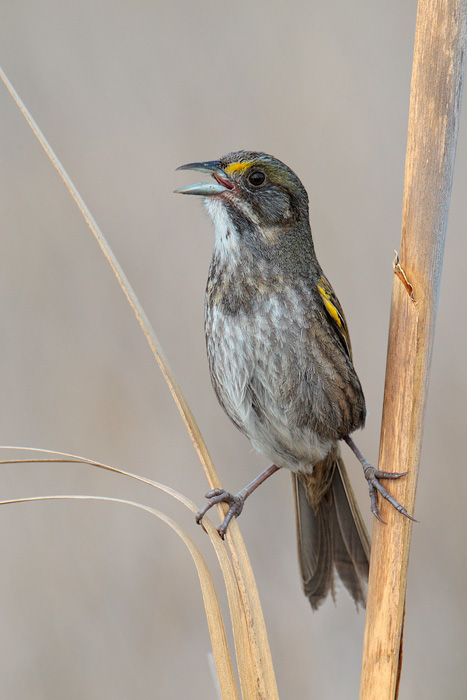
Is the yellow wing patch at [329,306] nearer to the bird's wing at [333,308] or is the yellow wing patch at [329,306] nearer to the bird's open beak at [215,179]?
the bird's wing at [333,308]

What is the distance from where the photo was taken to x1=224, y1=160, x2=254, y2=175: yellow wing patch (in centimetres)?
230

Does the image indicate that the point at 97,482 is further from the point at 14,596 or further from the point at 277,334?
the point at 277,334

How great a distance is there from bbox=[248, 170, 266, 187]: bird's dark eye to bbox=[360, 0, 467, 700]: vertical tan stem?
761mm

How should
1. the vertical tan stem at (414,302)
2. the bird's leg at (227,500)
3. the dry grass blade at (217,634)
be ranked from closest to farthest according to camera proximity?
the dry grass blade at (217,634)
the vertical tan stem at (414,302)
the bird's leg at (227,500)

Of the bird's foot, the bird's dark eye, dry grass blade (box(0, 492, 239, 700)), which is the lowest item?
dry grass blade (box(0, 492, 239, 700))

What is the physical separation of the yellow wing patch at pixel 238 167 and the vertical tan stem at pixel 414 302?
77 centimetres

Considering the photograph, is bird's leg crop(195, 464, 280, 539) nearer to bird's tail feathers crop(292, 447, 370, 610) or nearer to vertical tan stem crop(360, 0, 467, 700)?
bird's tail feathers crop(292, 447, 370, 610)

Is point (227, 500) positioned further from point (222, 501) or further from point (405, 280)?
point (405, 280)

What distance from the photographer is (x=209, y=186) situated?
225cm

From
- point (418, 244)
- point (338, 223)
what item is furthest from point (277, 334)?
point (338, 223)

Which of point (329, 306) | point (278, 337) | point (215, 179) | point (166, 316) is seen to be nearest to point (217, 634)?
point (278, 337)

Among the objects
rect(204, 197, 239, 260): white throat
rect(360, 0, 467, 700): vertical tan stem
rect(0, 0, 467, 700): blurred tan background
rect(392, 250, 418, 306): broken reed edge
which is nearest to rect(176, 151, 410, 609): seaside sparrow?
rect(204, 197, 239, 260): white throat

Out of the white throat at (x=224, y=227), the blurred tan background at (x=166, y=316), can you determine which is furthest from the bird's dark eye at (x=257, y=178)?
the blurred tan background at (x=166, y=316)

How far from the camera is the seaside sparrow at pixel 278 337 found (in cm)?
229
